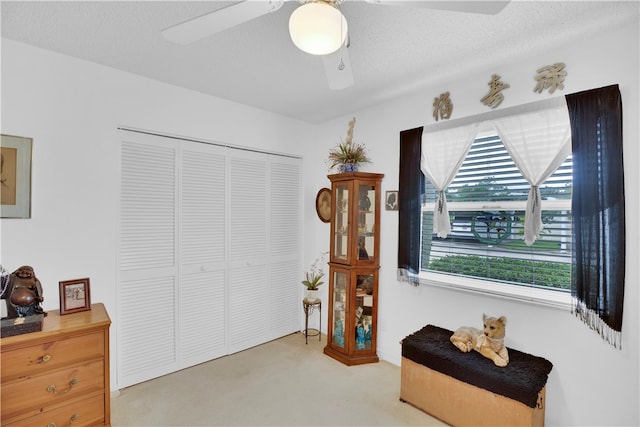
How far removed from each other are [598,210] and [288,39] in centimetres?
207

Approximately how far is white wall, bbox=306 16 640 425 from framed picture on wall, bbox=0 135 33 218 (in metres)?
2.74

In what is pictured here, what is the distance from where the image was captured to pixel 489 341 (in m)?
2.13

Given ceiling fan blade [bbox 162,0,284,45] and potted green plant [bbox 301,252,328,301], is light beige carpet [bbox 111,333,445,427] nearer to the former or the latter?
potted green plant [bbox 301,252,328,301]

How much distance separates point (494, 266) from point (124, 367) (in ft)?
9.66

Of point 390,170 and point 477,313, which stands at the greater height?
point 390,170

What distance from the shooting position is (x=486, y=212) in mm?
2445

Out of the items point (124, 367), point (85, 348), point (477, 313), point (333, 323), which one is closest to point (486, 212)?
point (477, 313)

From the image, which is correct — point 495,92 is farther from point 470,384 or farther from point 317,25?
point 470,384

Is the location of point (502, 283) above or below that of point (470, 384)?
above

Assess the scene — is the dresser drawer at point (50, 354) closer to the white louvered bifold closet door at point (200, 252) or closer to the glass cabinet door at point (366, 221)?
the white louvered bifold closet door at point (200, 252)

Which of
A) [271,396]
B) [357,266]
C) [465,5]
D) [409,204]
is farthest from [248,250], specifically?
[465,5]

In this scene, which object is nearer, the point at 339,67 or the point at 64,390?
the point at 339,67

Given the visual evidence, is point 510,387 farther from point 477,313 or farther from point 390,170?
point 390,170

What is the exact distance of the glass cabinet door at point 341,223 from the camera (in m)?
A: 3.10
